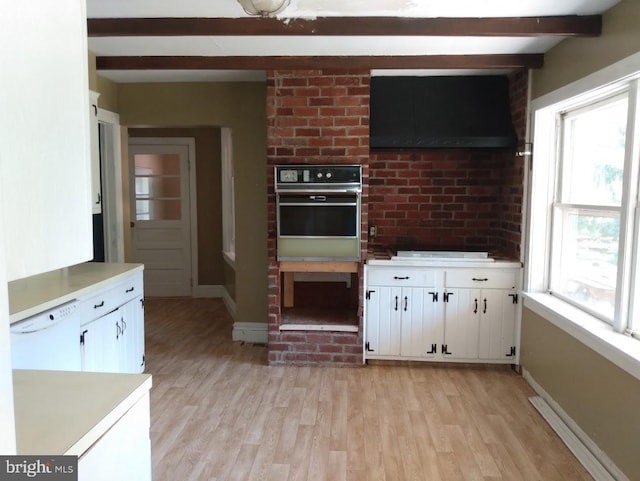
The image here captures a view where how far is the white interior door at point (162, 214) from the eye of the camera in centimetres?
617

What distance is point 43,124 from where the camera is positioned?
1.02 meters

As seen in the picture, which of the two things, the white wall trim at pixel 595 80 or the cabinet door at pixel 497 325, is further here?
the cabinet door at pixel 497 325

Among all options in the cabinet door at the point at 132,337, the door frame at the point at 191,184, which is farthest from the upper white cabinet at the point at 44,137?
the door frame at the point at 191,184

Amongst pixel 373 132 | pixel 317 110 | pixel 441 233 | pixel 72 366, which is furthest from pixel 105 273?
pixel 441 233

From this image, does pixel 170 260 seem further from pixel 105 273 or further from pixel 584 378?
pixel 584 378

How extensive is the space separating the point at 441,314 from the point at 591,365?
1.27 metres

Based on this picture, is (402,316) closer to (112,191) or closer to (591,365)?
(591,365)

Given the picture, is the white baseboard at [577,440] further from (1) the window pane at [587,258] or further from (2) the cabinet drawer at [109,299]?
(2) the cabinet drawer at [109,299]

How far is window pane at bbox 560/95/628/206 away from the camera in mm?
2646

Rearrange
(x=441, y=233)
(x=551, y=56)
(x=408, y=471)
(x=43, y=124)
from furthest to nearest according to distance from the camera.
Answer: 1. (x=441, y=233)
2. (x=551, y=56)
3. (x=408, y=471)
4. (x=43, y=124)

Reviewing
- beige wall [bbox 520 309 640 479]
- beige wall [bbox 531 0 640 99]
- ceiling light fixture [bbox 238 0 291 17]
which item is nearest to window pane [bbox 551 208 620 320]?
beige wall [bbox 520 309 640 479]

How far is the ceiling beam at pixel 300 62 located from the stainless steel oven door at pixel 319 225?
970 millimetres

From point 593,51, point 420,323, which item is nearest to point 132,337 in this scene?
point 420,323

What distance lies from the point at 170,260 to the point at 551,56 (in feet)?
16.3
